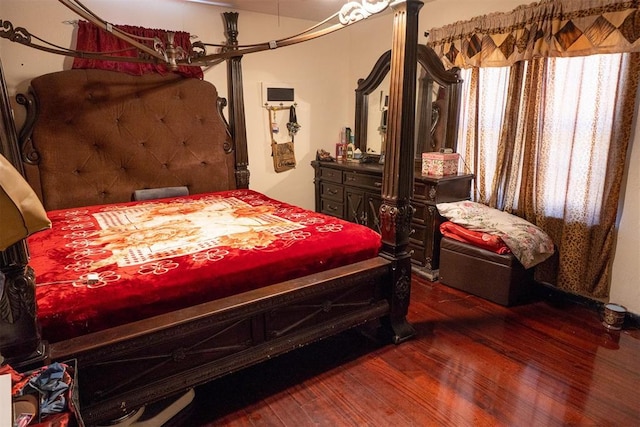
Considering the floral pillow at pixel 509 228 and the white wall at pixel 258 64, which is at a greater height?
the white wall at pixel 258 64

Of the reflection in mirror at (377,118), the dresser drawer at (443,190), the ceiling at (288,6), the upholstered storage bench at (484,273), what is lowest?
the upholstered storage bench at (484,273)

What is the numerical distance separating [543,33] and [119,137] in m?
3.21

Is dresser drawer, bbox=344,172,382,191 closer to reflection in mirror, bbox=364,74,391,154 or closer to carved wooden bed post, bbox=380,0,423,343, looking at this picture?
reflection in mirror, bbox=364,74,391,154

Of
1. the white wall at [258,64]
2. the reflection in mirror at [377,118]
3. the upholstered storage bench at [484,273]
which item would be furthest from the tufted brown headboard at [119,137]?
the upholstered storage bench at [484,273]

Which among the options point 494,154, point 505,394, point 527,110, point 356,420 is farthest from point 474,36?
point 356,420

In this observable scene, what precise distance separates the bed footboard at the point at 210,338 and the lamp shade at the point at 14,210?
698mm

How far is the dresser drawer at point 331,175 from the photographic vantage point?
4191mm

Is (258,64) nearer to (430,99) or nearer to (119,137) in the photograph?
(119,137)

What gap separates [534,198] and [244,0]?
9.42 feet

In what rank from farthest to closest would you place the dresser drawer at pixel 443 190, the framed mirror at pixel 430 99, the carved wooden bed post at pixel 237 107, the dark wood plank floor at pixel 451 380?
the carved wooden bed post at pixel 237 107, the framed mirror at pixel 430 99, the dresser drawer at pixel 443 190, the dark wood plank floor at pixel 451 380

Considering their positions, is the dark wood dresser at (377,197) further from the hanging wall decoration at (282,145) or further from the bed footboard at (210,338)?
the bed footboard at (210,338)

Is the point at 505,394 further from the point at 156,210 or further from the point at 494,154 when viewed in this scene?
the point at 156,210

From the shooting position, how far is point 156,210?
2.77 meters

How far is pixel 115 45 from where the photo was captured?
3.12 meters
